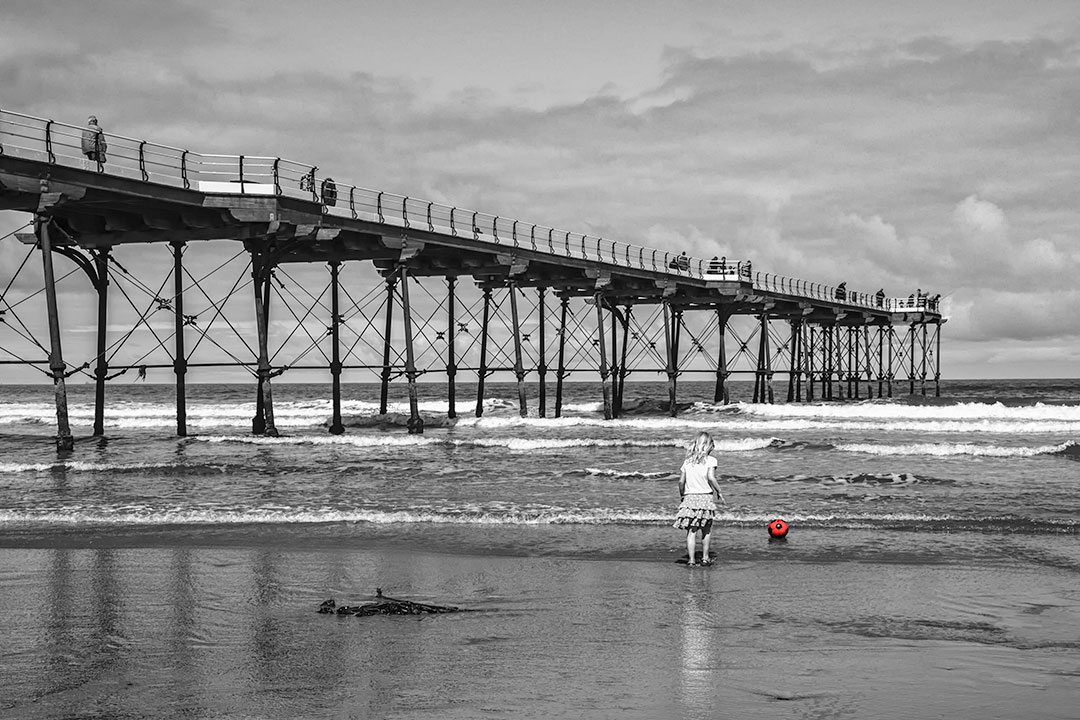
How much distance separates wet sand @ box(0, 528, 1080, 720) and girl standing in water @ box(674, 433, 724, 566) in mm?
356

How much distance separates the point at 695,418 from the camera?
5069cm

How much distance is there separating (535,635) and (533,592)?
181cm

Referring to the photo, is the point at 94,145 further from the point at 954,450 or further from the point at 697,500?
the point at 954,450

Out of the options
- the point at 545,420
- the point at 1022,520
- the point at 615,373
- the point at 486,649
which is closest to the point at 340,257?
the point at 545,420

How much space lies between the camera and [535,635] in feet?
27.8

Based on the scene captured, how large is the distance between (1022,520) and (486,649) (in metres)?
10.3

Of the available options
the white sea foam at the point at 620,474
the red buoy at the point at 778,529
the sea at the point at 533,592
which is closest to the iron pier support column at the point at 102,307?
the sea at the point at 533,592

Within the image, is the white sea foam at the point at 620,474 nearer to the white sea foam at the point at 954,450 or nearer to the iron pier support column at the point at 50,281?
the white sea foam at the point at 954,450

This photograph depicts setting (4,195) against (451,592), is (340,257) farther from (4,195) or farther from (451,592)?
(451,592)

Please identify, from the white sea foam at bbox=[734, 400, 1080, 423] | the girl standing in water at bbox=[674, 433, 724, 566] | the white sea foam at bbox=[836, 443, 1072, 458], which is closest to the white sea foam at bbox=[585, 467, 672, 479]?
the white sea foam at bbox=[836, 443, 1072, 458]

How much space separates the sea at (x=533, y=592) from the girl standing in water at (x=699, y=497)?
0.42 metres

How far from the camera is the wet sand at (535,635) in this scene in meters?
6.62

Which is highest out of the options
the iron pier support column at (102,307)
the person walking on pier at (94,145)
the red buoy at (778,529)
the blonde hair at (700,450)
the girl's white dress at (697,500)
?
the person walking on pier at (94,145)

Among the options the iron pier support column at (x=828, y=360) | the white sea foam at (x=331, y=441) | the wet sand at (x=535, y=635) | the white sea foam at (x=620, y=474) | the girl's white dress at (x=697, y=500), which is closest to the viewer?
the wet sand at (x=535, y=635)
